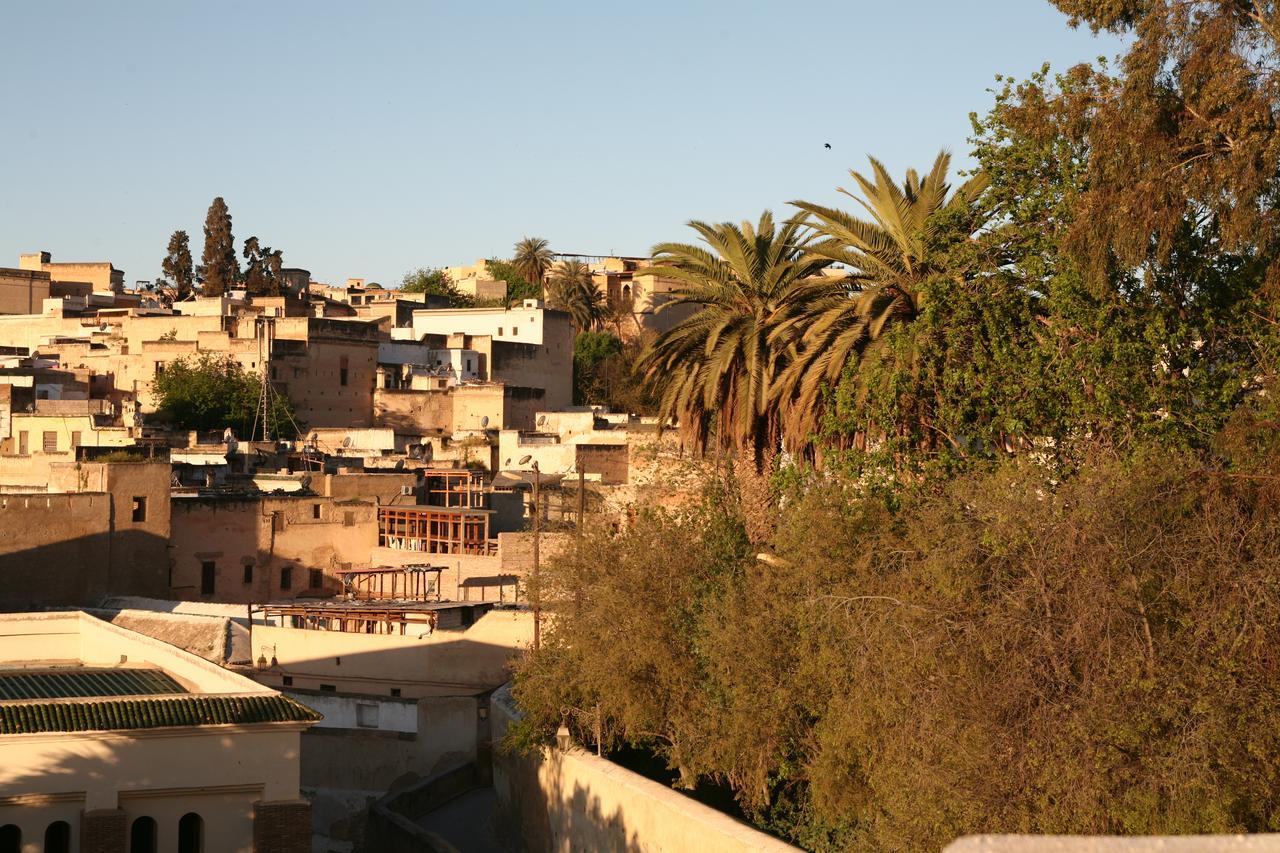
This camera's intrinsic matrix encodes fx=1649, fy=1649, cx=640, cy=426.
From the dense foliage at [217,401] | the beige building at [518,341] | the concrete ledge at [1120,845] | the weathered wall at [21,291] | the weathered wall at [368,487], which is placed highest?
the weathered wall at [21,291]

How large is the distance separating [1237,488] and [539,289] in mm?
69911

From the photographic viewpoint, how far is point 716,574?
63.5ft

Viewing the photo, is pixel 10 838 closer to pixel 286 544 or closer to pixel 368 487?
pixel 286 544

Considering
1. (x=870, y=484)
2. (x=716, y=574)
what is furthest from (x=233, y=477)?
(x=870, y=484)

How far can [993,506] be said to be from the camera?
13.6m

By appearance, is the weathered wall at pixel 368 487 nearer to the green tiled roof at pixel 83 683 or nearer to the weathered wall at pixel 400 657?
the weathered wall at pixel 400 657

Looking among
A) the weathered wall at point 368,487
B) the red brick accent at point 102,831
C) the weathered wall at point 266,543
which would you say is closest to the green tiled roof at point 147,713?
the red brick accent at point 102,831

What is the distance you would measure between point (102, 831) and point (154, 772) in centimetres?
71

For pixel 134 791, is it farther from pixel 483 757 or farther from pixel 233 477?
pixel 233 477

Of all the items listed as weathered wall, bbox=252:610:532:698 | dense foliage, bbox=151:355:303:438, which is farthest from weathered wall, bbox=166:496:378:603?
dense foliage, bbox=151:355:303:438

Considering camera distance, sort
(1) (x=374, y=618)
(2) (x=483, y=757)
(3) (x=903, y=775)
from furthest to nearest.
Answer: (1) (x=374, y=618), (2) (x=483, y=757), (3) (x=903, y=775)

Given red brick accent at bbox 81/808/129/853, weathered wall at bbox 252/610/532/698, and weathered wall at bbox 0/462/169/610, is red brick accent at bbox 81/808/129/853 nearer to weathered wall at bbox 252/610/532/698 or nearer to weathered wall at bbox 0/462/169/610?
weathered wall at bbox 252/610/532/698

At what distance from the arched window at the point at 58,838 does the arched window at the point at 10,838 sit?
9.7 inches

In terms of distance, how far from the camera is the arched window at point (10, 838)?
15.4 metres
